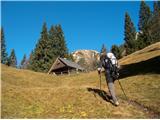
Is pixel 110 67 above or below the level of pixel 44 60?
below

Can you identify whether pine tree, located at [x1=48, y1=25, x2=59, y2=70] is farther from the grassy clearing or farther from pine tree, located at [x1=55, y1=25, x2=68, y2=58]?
the grassy clearing

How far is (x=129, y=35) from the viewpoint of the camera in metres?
93.4

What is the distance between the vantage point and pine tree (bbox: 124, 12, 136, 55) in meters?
87.8

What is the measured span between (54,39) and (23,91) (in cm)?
7953

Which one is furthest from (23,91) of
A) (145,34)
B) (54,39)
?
(54,39)

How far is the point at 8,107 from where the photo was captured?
15305 mm

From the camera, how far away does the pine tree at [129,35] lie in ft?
288

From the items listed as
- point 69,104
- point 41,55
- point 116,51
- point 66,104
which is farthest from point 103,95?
point 41,55

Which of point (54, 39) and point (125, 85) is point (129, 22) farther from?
point (125, 85)

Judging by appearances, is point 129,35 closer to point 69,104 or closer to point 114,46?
point 114,46

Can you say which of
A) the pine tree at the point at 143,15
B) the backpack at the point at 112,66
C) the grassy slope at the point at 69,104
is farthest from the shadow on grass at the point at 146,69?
the pine tree at the point at 143,15

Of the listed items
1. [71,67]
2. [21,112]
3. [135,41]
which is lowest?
[21,112]

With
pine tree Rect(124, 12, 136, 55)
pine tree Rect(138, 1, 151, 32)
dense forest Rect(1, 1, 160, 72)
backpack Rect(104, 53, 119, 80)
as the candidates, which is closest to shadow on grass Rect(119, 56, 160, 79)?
backpack Rect(104, 53, 119, 80)

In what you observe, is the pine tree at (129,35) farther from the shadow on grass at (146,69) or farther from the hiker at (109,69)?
the hiker at (109,69)
